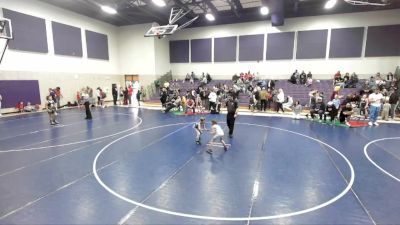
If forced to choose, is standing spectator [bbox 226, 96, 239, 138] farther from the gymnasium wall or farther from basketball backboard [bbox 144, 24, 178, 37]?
the gymnasium wall

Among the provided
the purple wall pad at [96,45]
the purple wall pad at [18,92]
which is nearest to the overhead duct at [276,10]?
the purple wall pad at [96,45]

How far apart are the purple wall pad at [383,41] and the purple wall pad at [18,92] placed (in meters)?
27.6

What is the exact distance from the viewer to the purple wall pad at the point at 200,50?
82.0ft

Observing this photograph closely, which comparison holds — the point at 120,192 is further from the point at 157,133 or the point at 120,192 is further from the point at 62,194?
the point at 157,133

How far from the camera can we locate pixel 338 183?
5.35 metres

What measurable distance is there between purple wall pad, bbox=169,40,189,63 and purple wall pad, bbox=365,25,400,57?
17400 millimetres

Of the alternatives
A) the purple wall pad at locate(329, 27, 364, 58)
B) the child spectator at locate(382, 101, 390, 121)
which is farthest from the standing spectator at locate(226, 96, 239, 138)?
the purple wall pad at locate(329, 27, 364, 58)

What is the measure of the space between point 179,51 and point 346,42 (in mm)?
16740

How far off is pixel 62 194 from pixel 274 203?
176 inches

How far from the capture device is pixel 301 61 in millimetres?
21703

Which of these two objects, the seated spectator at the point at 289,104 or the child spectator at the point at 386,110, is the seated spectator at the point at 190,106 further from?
the child spectator at the point at 386,110

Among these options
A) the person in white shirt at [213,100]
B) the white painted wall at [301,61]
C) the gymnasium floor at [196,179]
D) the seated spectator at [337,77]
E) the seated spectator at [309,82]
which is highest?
the white painted wall at [301,61]

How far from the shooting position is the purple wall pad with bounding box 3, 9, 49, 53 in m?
15.6

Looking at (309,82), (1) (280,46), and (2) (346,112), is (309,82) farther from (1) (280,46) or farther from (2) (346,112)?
(2) (346,112)
